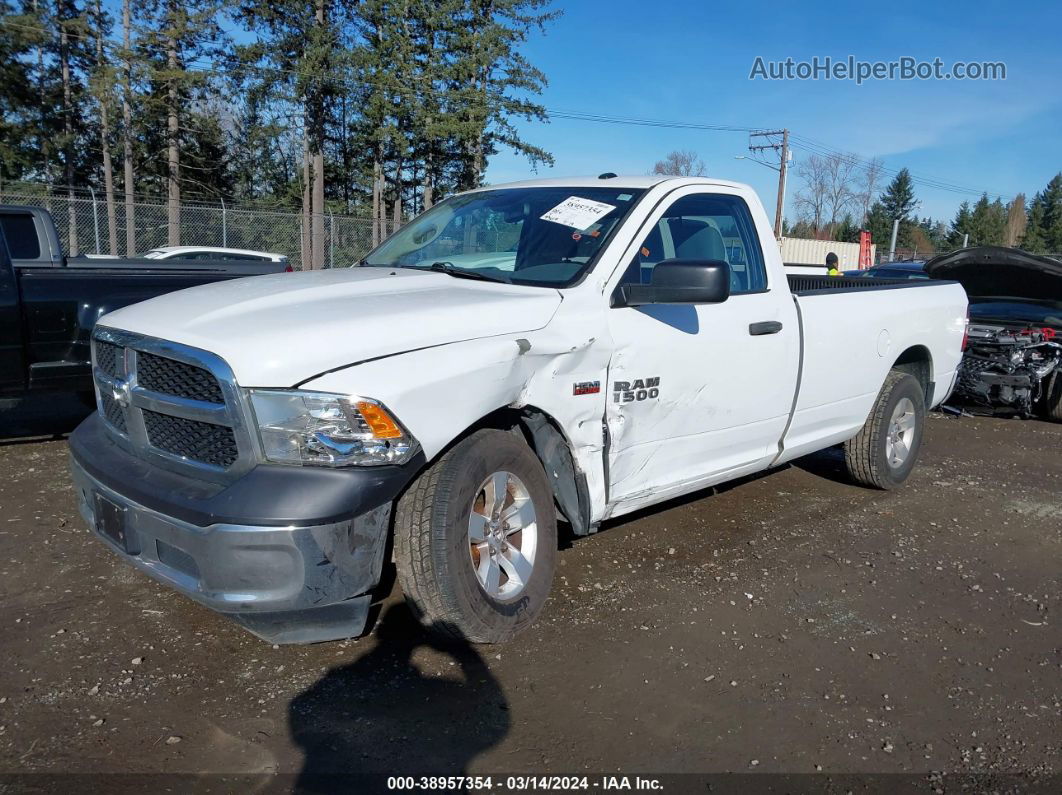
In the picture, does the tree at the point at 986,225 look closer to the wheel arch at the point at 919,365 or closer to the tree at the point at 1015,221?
the tree at the point at 1015,221

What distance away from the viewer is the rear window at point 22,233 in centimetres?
721

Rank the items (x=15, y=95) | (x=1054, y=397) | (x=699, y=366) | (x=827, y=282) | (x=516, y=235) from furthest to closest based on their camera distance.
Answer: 1. (x=15, y=95)
2. (x=1054, y=397)
3. (x=827, y=282)
4. (x=516, y=235)
5. (x=699, y=366)

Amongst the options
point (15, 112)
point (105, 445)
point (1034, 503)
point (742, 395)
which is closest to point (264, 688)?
point (105, 445)

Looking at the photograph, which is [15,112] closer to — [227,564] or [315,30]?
[315,30]

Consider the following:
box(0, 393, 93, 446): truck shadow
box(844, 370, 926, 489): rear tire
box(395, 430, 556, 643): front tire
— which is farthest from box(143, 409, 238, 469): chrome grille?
box(844, 370, 926, 489): rear tire

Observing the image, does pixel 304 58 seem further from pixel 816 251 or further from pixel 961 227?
pixel 961 227

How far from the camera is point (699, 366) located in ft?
13.1

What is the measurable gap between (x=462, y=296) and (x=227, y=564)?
53.1 inches

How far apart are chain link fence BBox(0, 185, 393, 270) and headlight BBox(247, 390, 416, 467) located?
19.4 m

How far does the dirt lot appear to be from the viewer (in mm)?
2770

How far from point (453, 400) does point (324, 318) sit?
54cm

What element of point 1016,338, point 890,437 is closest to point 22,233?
point 890,437

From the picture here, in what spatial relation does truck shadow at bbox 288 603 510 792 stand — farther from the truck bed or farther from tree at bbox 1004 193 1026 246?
tree at bbox 1004 193 1026 246

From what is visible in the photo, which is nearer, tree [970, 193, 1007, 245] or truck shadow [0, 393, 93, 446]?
truck shadow [0, 393, 93, 446]
